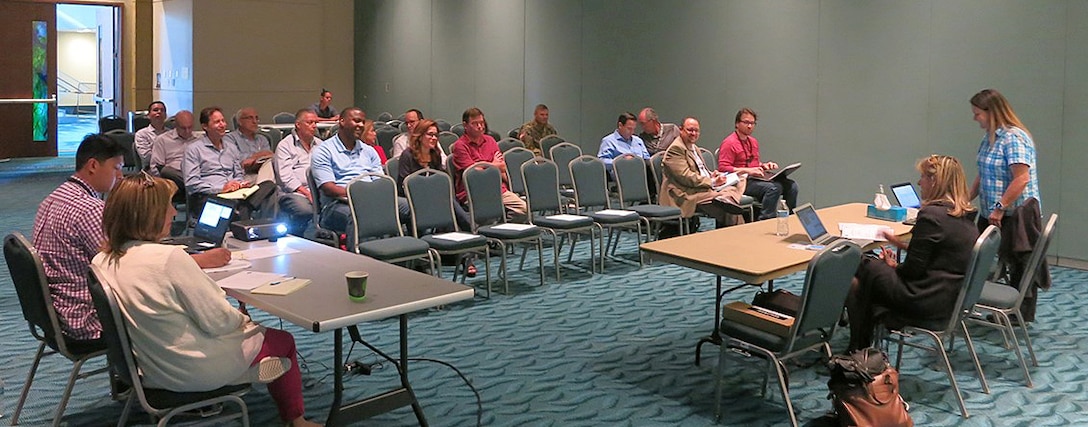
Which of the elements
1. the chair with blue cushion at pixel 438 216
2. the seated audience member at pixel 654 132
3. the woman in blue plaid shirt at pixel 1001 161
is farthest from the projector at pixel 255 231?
the seated audience member at pixel 654 132

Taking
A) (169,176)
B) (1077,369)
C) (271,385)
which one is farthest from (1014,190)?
(169,176)

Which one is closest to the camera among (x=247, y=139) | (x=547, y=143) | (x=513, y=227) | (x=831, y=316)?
(x=831, y=316)

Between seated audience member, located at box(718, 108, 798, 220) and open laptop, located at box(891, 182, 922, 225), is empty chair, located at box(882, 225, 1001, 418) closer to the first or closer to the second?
open laptop, located at box(891, 182, 922, 225)

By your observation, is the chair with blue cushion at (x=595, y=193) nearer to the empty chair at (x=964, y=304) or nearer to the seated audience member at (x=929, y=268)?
the seated audience member at (x=929, y=268)

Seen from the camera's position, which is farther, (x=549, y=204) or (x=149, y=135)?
(x=149, y=135)

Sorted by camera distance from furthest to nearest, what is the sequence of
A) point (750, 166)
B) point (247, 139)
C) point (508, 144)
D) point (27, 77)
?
point (27, 77)
point (508, 144)
point (750, 166)
point (247, 139)

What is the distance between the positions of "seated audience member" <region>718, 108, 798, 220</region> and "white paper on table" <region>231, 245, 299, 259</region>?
5038 millimetres

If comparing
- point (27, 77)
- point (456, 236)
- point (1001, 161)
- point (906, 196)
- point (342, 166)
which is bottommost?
point (456, 236)

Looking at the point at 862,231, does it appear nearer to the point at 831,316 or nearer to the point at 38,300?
the point at 831,316

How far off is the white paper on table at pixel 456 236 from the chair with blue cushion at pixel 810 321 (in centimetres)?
259

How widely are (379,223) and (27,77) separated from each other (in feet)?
40.4

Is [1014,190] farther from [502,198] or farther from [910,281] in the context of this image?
[502,198]

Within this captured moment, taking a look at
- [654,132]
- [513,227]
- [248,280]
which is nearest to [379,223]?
[513,227]

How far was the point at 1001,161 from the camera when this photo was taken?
19.3ft
